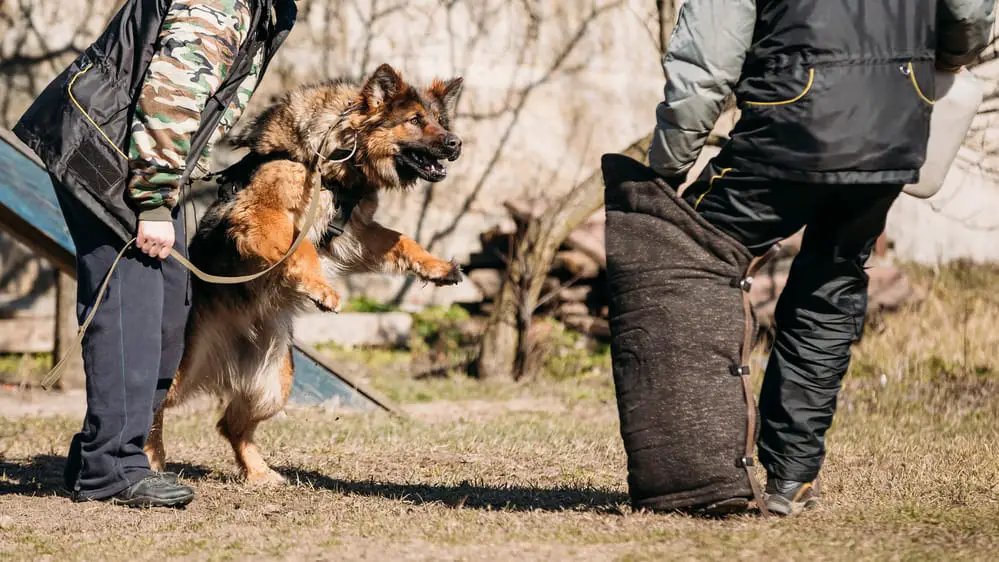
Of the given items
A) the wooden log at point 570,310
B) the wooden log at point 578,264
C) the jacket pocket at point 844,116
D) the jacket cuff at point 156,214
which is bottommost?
the wooden log at point 570,310

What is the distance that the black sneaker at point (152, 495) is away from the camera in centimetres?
411

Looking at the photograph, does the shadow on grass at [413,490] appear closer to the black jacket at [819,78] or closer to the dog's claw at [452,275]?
the dog's claw at [452,275]

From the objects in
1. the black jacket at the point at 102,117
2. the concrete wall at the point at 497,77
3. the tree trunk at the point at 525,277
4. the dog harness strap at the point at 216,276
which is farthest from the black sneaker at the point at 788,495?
the concrete wall at the point at 497,77

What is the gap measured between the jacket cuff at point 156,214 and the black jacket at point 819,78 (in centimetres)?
186

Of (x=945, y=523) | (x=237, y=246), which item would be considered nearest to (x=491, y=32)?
(x=237, y=246)

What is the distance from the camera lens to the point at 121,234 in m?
3.91

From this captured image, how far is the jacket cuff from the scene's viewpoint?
12.8 ft

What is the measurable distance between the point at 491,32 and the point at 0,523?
748cm

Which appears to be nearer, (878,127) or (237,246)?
(878,127)

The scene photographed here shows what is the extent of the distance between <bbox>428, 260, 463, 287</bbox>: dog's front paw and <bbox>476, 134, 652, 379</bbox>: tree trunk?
11.2 feet

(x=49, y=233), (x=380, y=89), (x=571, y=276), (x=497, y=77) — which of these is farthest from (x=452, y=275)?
(x=497, y=77)

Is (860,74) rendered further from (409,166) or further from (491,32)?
(491,32)

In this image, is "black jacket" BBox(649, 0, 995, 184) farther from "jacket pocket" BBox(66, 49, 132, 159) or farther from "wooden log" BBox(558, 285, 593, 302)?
"wooden log" BBox(558, 285, 593, 302)

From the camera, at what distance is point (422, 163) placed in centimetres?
506
